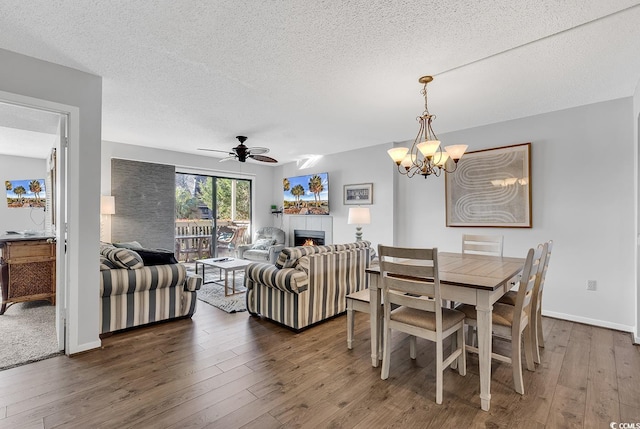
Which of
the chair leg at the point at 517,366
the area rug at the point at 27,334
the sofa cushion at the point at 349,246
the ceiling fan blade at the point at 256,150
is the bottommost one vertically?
the area rug at the point at 27,334

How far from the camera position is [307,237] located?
6871 mm

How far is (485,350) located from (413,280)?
610 mm

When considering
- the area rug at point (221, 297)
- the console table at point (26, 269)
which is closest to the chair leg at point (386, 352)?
the area rug at point (221, 297)

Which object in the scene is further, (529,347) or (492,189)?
(492,189)

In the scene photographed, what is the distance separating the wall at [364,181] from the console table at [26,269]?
4.46 meters

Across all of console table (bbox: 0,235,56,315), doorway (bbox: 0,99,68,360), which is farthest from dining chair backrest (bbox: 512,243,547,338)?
console table (bbox: 0,235,56,315)

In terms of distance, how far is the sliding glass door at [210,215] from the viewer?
21.5ft

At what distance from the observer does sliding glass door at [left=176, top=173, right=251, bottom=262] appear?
258 inches

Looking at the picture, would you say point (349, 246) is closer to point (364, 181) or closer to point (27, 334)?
point (364, 181)

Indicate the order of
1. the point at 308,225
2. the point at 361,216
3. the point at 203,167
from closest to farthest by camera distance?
the point at 361,216, the point at 203,167, the point at 308,225

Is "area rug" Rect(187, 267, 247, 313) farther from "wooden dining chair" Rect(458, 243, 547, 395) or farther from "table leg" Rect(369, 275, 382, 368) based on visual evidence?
"wooden dining chair" Rect(458, 243, 547, 395)

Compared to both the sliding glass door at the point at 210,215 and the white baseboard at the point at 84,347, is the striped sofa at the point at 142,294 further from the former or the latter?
the sliding glass door at the point at 210,215

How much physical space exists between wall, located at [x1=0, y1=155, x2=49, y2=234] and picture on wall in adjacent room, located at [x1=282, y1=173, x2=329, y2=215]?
4867 mm

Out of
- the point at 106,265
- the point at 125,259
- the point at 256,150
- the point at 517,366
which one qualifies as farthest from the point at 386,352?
the point at 256,150
